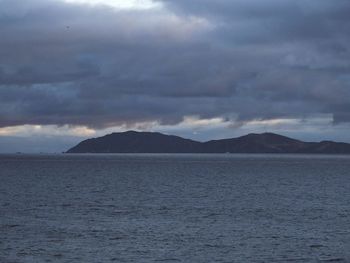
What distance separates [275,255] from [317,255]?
3.35m

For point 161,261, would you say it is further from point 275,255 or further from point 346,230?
point 346,230

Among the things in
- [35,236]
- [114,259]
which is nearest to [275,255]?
[114,259]

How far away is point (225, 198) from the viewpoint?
98812 millimetres

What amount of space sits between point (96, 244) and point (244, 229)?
16610mm

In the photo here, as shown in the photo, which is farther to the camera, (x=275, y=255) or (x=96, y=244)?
(x=96, y=244)

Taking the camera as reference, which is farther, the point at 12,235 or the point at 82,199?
the point at 82,199

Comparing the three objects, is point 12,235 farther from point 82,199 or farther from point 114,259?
point 82,199

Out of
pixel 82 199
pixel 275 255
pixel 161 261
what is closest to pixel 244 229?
pixel 275 255

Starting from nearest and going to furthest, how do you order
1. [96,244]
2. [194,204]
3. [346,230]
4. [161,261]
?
[161,261], [96,244], [346,230], [194,204]

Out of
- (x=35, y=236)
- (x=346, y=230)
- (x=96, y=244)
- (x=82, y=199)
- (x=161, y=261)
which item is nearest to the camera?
(x=161, y=261)

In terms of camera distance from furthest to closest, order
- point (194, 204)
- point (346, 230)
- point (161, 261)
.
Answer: point (194, 204) → point (346, 230) → point (161, 261)

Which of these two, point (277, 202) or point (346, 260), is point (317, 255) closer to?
point (346, 260)

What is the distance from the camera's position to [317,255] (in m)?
47.6

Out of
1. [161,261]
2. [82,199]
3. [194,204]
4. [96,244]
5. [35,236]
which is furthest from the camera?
[82,199]
